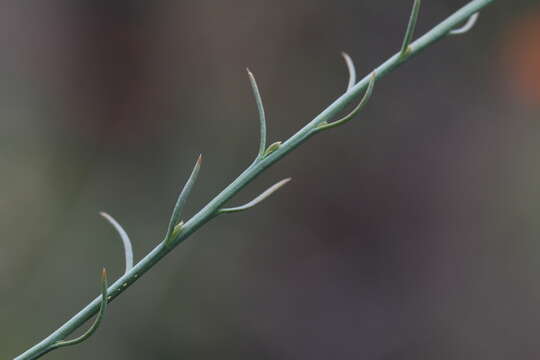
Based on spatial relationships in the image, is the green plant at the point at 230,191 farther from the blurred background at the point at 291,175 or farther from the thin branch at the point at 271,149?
the blurred background at the point at 291,175

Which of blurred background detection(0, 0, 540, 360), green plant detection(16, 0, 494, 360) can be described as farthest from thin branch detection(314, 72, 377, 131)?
blurred background detection(0, 0, 540, 360)

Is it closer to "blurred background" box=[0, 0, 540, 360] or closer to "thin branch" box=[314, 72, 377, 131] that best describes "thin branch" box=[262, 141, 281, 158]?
"thin branch" box=[314, 72, 377, 131]

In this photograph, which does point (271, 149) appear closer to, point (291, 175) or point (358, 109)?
point (358, 109)

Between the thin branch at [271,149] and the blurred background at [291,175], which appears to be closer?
the thin branch at [271,149]

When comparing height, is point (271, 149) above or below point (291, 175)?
above

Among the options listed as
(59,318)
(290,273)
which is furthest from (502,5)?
(59,318)

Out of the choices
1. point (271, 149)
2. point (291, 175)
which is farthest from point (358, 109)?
point (291, 175)

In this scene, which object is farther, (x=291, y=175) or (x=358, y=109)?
(x=291, y=175)

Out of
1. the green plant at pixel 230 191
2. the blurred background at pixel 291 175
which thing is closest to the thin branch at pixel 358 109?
the green plant at pixel 230 191

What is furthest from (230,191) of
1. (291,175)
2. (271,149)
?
(291,175)
